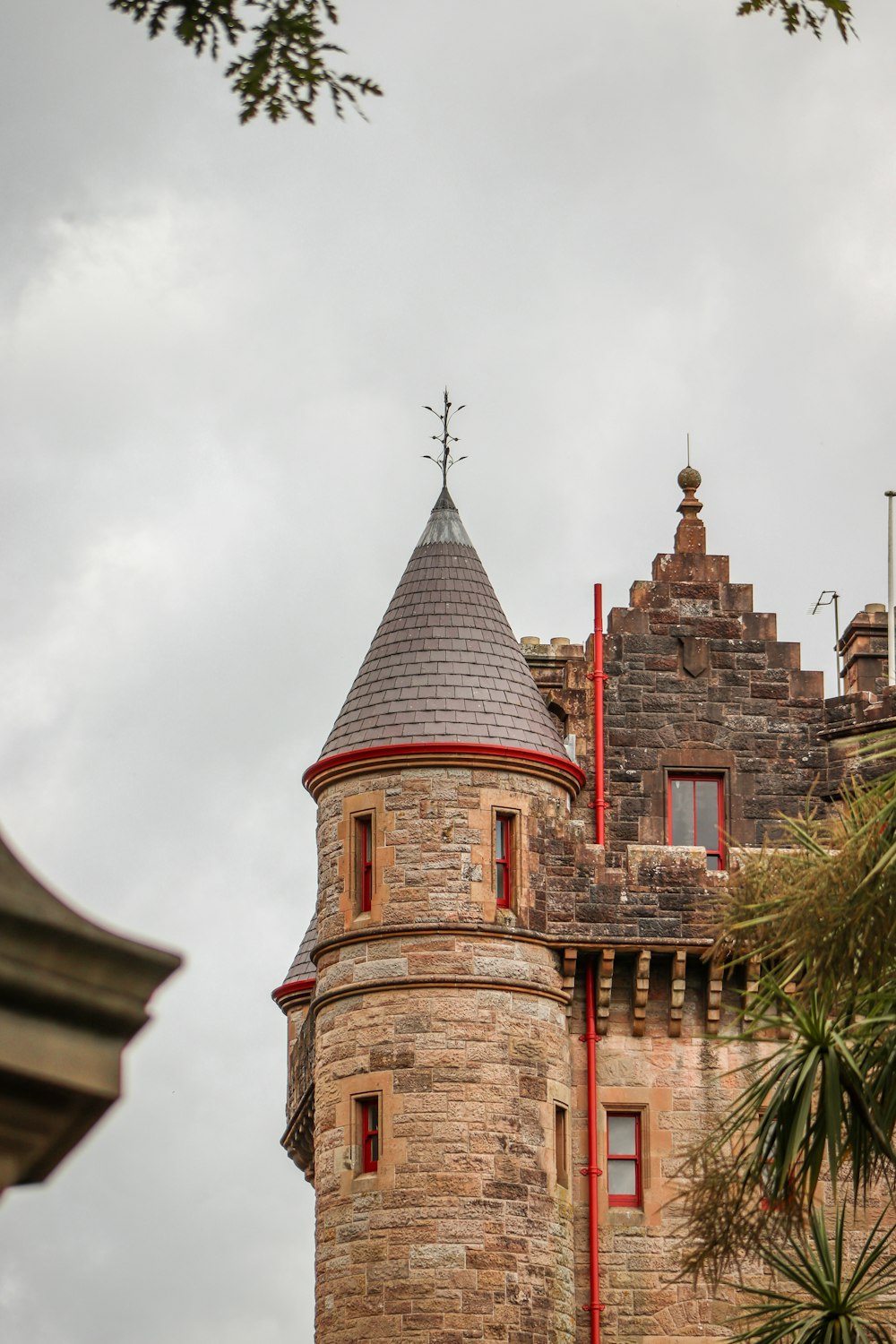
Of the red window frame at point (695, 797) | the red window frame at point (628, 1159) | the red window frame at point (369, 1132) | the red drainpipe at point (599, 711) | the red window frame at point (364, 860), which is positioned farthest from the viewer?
the red window frame at point (695, 797)

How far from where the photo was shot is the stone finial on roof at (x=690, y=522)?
3064 centimetres

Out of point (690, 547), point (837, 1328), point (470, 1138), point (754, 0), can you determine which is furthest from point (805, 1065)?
point (690, 547)

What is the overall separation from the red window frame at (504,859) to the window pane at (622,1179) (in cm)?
329

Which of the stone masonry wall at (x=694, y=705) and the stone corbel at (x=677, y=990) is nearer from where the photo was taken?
the stone corbel at (x=677, y=990)

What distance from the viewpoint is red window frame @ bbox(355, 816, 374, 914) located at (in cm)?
2784

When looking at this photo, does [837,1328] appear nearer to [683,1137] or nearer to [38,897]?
[683,1137]

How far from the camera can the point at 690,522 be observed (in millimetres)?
30812

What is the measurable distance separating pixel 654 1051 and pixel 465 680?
486cm

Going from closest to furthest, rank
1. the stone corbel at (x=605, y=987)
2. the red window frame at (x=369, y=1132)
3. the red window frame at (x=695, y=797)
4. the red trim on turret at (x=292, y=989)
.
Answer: the red window frame at (x=369, y=1132) → the stone corbel at (x=605, y=987) → the red window frame at (x=695, y=797) → the red trim on turret at (x=292, y=989)

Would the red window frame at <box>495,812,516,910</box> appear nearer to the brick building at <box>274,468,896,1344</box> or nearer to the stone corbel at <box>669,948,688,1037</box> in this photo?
the brick building at <box>274,468,896,1344</box>

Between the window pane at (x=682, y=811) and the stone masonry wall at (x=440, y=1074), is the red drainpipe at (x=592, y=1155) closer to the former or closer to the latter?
the stone masonry wall at (x=440, y=1074)

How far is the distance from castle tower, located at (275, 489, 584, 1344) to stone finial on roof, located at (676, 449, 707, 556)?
9.30 feet

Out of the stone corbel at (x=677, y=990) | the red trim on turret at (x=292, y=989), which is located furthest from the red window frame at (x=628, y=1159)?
the red trim on turret at (x=292, y=989)

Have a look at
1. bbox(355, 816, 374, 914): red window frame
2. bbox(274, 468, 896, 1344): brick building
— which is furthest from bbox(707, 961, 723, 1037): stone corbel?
bbox(355, 816, 374, 914): red window frame
